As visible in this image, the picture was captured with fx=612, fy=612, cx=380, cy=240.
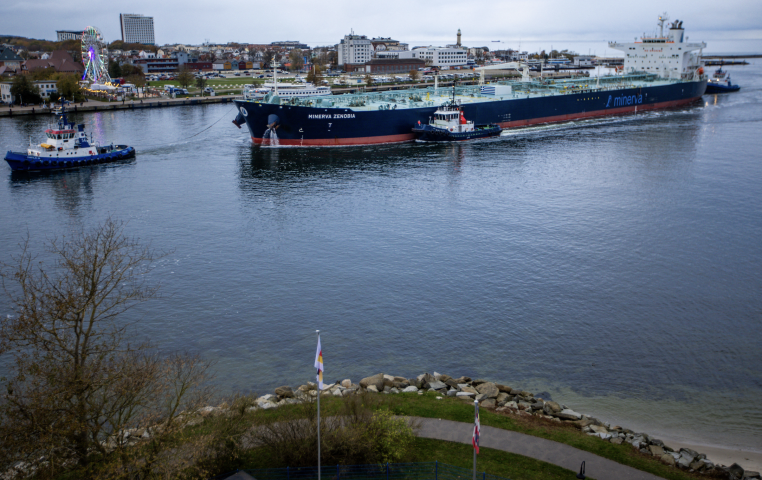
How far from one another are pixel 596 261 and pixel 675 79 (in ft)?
243

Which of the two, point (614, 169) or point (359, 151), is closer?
point (614, 169)

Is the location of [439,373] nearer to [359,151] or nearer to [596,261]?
[596,261]

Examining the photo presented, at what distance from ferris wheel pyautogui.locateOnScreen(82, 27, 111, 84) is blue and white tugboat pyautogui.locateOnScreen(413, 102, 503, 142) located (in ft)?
234

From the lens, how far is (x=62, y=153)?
1839 inches

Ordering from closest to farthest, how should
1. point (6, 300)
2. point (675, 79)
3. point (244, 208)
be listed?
point (6, 300), point (244, 208), point (675, 79)

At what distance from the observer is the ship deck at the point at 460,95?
6019cm

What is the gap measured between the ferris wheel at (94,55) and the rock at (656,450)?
362ft

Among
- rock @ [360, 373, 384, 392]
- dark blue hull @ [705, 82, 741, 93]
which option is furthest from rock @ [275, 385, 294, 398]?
dark blue hull @ [705, 82, 741, 93]

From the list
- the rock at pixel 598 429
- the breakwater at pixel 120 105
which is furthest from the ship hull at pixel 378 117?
the rock at pixel 598 429

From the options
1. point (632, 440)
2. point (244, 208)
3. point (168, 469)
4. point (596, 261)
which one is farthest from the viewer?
point (244, 208)

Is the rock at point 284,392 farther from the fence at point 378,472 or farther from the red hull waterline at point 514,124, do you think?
the red hull waterline at point 514,124

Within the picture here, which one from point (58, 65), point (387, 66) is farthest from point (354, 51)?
point (58, 65)

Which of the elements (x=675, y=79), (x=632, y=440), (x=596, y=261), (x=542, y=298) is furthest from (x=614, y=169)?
(x=675, y=79)

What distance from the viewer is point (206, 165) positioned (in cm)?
4778
